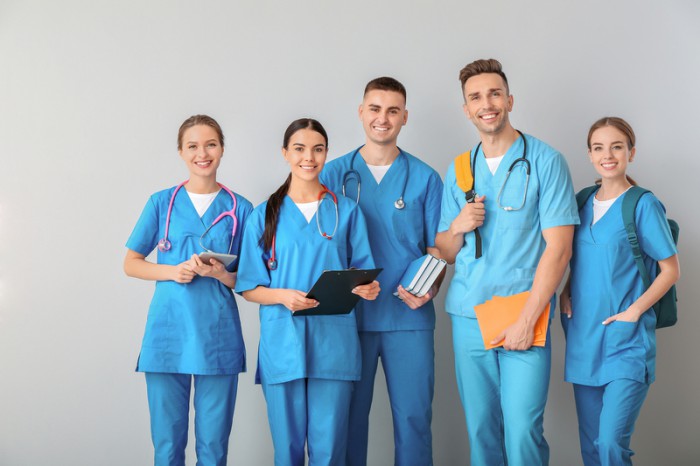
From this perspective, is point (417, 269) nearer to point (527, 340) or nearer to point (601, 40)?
point (527, 340)

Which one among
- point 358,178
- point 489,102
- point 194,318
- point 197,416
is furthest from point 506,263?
point 197,416

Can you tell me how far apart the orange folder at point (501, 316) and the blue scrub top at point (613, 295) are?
0.97ft

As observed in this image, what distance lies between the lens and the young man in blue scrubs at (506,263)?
2334 millimetres

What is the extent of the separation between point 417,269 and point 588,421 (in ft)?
2.89

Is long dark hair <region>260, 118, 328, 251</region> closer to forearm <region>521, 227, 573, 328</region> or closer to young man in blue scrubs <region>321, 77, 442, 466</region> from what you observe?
young man in blue scrubs <region>321, 77, 442, 466</region>

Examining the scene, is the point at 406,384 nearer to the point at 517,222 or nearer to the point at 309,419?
the point at 309,419

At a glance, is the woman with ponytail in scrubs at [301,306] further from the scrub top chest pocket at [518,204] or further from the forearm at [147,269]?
the scrub top chest pocket at [518,204]

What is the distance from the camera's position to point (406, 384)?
8.68 ft

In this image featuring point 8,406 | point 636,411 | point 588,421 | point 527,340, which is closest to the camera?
point 527,340

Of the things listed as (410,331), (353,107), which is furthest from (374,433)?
(353,107)

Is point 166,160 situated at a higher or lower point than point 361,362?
higher

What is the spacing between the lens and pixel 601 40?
10.8ft

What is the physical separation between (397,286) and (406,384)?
1.22 ft

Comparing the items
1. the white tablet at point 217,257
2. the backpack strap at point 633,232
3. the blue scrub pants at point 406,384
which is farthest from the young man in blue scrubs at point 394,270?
the backpack strap at point 633,232
